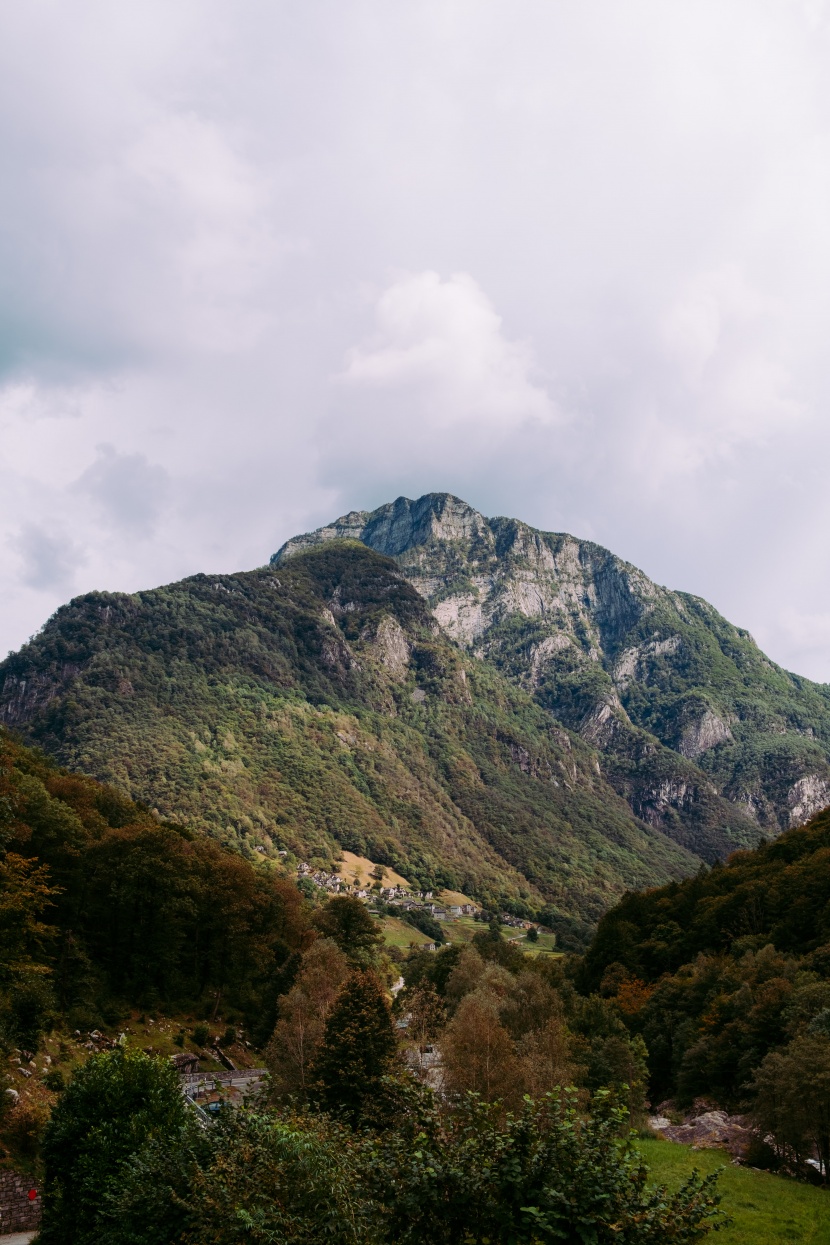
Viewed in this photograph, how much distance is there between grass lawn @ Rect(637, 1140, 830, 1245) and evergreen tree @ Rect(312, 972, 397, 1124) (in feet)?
45.1

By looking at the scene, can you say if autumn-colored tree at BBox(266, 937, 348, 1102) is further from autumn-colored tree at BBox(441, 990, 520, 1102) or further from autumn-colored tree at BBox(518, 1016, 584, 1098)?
autumn-colored tree at BBox(518, 1016, 584, 1098)

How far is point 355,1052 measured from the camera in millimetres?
35125

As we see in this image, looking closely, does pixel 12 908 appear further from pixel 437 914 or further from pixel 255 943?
pixel 437 914

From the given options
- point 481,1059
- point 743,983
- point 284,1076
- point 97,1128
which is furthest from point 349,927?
point 97,1128

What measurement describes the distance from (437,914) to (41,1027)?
155 metres

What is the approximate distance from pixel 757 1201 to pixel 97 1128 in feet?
81.2

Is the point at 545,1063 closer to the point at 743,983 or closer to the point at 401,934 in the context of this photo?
the point at 743,983

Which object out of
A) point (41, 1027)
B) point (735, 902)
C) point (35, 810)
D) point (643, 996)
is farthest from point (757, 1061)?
point (35, 810)

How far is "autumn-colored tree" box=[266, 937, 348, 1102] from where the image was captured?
4004cm

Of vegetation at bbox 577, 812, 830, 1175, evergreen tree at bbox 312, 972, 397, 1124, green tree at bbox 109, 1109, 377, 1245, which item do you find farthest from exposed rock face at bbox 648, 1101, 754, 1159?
green tree at bbox 109, 1109, 377, 1245

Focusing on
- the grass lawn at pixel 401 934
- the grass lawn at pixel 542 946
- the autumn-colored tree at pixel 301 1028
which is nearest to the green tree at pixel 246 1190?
the autumn-colored tree at pixel 301 1028

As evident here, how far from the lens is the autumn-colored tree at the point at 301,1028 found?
40.0 m

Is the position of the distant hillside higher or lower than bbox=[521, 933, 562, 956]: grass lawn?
higher

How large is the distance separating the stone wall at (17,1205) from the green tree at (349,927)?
41.6 m
